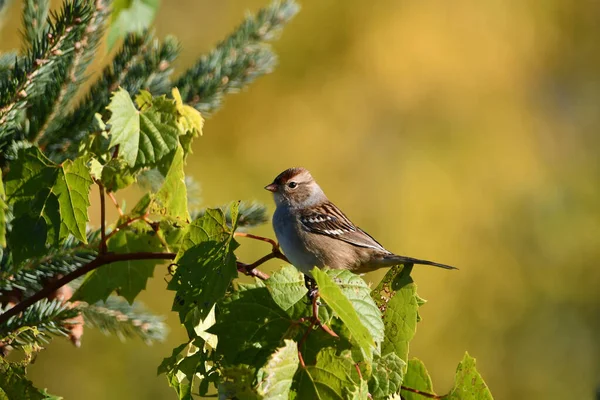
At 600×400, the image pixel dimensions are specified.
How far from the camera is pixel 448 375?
452 centimetres

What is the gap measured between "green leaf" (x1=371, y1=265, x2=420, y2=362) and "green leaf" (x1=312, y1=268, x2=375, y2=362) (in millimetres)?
178

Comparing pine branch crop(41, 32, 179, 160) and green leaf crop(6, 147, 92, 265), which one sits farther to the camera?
pine branch crop(41, 32, 179, 160)

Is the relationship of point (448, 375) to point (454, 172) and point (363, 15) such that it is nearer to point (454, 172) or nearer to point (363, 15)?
point (454, 172)

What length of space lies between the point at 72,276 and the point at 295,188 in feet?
3.99

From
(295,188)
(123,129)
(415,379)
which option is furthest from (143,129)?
(295,188)

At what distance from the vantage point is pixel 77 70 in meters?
1.57

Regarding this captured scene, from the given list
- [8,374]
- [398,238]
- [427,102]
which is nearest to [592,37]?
[427,102]

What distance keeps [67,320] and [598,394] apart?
4.00ft

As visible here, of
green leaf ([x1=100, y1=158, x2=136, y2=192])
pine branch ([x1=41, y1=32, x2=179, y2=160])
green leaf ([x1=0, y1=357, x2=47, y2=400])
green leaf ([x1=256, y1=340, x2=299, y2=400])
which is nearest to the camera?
green leaf ([x1=256, y1=340, x2=299, y2=400])

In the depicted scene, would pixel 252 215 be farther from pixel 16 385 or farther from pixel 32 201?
pixel 16 385

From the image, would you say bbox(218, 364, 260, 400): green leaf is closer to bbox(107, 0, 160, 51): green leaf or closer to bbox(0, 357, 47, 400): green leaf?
bbox(0, 357, 47, 400): green leaf

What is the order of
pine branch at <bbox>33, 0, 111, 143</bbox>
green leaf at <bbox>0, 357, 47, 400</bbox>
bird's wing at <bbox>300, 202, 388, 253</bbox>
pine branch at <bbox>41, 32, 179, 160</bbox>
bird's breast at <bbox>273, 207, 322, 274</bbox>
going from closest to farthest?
1. green leaf at <bbox>0, 357, 47, 400</bbox>
2. pine branch at <bbox>33, 0, 111, 143</bbox>
3. pine branch at <bbox>41, 32, 179, 160</bbox>
4. bird's breast at <bbox>273, 207, 322, 274</bbox>
5. bird's wing at <bbox>300, 202, 388, 253</bbox>

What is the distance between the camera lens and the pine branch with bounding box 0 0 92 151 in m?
1.31

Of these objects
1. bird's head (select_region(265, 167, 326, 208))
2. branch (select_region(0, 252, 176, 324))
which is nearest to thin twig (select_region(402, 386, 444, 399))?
branch (select_region(0, 252, 176, 324))
